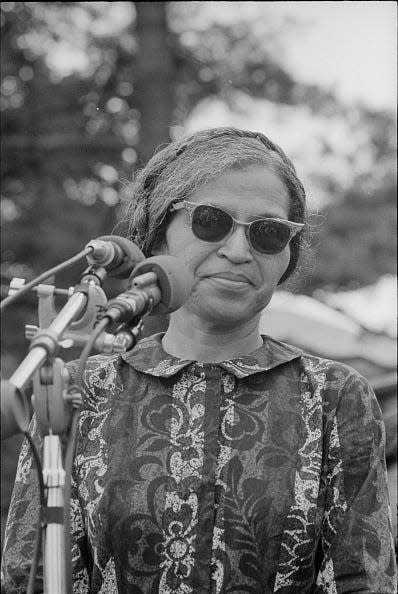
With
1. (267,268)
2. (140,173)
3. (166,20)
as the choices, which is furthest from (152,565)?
(166,20)

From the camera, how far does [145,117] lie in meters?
6.33

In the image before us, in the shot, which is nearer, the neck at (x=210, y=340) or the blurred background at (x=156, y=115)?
the neck at (x=210, y=340)

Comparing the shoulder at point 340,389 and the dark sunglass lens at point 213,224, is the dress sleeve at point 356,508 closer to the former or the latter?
the shoulder at point 340,389

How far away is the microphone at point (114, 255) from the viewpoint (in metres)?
1.82

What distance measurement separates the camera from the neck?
8.00 ft

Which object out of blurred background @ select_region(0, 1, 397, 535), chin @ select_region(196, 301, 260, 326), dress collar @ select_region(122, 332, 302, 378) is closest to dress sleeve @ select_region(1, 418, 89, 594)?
dress collar @ select_region(122, 332, 302, 378)

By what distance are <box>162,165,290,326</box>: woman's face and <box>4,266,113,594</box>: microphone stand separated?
662 millimetres

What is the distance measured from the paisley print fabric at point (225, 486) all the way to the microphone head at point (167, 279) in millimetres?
565

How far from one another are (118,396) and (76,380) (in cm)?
73

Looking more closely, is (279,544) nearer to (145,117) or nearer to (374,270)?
(374,270)

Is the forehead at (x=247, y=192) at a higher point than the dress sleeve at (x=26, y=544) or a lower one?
higher

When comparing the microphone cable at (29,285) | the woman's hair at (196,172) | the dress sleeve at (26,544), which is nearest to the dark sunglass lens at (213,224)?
the woman's hair at (196,172)

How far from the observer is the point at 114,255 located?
184cm

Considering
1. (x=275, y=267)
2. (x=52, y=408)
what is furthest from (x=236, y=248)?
(x=52, y=408)
